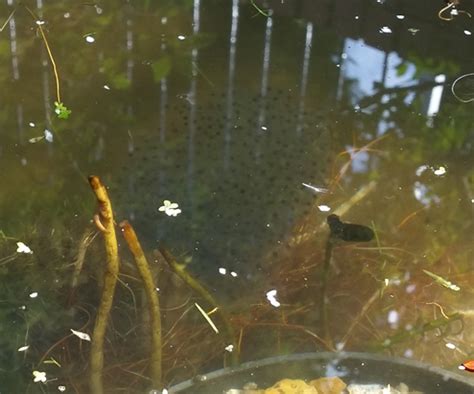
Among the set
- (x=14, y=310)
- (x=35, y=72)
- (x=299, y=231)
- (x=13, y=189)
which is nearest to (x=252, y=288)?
(x=299, y=231)

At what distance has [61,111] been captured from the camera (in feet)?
7.92

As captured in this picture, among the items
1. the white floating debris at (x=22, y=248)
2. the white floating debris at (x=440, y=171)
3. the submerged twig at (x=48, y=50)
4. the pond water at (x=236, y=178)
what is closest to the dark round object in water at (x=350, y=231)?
the pond water at (x=236, y=178)

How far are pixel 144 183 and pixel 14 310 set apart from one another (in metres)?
0.57

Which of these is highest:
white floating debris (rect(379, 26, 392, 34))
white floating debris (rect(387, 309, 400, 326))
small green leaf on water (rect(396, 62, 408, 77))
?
white floating debris (rect(379, 26, 392, 34))

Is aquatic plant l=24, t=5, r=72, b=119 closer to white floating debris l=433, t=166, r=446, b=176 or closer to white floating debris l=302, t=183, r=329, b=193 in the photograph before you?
white floating debris l=302, t=183, r=329, b=193

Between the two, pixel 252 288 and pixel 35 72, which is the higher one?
pixel 35 72

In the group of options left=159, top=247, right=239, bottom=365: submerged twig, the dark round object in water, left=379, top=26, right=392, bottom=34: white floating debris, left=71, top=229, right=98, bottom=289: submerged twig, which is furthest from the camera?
left=379, top=26, right=392, bottom=34: white floating debris

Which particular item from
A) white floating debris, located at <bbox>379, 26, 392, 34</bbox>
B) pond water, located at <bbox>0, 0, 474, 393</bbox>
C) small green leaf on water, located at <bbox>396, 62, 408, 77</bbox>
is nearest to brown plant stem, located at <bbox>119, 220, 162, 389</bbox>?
Result: pond water, located at <bbox>0, 0, 474, 393</bbox>

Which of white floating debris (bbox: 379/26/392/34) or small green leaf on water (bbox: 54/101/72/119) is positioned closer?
small green leaf on water (bbox: 54/101/72/119)

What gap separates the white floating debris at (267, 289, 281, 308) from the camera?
196 centimetres

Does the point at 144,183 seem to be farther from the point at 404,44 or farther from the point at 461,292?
the point at 404,44

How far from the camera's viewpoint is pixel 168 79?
261 centimetres

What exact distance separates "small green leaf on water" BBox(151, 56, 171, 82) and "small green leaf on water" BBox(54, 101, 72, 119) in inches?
13.7

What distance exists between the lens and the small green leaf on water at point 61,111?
241 centimetres
